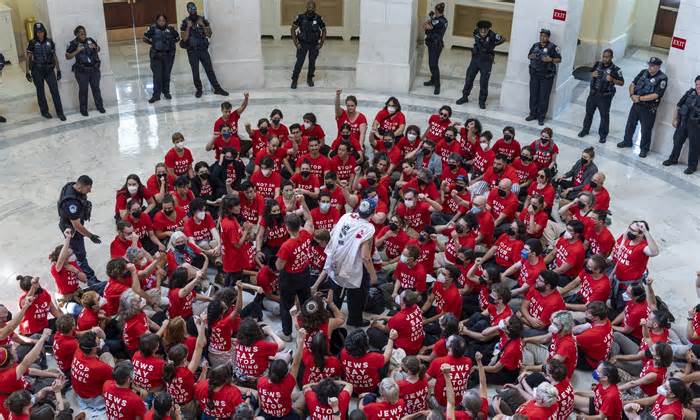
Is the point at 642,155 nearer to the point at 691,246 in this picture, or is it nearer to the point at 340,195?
the point at 691,246

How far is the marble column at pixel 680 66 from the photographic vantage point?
40.9ft

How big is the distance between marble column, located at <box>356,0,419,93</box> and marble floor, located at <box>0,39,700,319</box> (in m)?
0.35

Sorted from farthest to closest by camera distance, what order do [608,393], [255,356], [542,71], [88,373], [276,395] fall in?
[542,71]
[255,356]
[88,373]
[608,393]
[276,395]

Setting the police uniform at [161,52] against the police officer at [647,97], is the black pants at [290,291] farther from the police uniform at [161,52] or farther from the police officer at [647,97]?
the police uniform at [161,52]

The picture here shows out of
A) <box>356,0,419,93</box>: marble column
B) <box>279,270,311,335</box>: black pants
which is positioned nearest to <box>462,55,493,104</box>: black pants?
<box>356,0,419,93</box>: marble column

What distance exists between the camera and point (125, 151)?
12.9m

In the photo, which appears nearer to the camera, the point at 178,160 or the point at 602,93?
the point at 178,160

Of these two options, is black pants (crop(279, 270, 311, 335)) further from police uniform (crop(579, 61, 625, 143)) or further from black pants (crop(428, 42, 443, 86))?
black pants (crop(428, 42, 443, 86))

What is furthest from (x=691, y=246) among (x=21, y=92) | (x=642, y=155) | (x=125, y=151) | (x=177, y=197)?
A: (x=21, y=92)

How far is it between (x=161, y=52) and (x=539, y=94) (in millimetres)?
7377

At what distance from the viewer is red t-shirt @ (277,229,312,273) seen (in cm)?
759

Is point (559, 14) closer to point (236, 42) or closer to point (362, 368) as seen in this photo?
point (236, 42)

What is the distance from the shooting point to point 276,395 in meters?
6.12

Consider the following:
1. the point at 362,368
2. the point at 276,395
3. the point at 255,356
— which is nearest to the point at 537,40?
the point at 362,368
